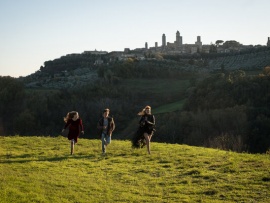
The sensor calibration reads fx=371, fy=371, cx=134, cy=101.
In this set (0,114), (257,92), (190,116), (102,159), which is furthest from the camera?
(0,114)

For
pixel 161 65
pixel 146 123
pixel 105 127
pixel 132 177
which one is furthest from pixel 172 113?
pixel 161 65

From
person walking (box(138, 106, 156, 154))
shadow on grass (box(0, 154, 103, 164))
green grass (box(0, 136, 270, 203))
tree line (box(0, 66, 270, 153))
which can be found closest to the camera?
green grass (box(0, 136, 270, 203))

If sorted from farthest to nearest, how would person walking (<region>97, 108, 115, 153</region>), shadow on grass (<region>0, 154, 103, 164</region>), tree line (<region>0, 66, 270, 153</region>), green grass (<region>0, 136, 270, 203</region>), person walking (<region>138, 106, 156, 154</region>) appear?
1. tree line (<region>0, 66, 270, 153</region>)
2. person walking (<region>97, 108, 115, 153</region>)
3. person walking (<region>138, 106, 156, 154</region>)
4. shadow on grass (<region>0, 154, 103, 164</region>)
5. green grass (<region>0, 136, 270, 203</region>)

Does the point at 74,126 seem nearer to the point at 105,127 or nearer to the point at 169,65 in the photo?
the point at 105,127

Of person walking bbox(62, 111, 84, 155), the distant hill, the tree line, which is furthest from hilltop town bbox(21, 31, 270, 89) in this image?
person walking bbox(62, 111, 84, 155)

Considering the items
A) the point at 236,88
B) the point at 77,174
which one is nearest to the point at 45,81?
the point at 236,88

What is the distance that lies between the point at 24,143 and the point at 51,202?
42.1ft

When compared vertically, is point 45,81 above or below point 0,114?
above

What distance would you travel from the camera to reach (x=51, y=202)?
986 centimetres

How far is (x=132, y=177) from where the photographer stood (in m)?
12.9

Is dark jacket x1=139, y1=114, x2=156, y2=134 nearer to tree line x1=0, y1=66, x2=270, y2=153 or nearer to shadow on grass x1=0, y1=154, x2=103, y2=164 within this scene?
shadow on grass x1=0, y1=154, x2=103, y2=164

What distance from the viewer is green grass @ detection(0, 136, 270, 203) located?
10.4 meters

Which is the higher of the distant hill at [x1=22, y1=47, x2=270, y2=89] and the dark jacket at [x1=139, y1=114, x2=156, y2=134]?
the distant hill at [x1=22, y1=47, x2=270, y2=89]

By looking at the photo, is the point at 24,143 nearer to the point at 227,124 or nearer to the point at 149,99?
the point at 227,124
